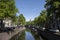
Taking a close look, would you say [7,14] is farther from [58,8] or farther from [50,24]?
[50,24]

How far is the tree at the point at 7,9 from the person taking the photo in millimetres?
61594

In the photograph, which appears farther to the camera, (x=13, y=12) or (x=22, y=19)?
(x=22, y=19)

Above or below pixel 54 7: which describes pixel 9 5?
above

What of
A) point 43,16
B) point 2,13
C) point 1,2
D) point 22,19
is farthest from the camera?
point 22,19

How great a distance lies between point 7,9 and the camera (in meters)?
63.3

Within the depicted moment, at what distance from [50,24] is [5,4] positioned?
7642cm

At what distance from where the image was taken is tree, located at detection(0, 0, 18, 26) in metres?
61.6

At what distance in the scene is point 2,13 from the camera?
5972cm

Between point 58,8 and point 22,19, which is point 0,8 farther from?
point 22,19

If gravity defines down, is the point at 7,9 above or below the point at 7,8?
below

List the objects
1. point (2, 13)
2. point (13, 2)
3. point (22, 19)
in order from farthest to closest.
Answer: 1. point (22, 19)
2. point (13, 2)
3. point (2, 13)

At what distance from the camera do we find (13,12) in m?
68.4

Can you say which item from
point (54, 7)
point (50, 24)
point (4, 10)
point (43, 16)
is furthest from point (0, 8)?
point (50, 24)

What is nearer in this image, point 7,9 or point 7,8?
point 7,9
